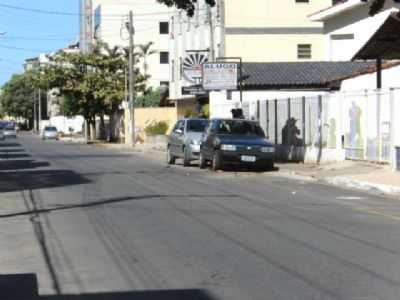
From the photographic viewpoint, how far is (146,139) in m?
61.2

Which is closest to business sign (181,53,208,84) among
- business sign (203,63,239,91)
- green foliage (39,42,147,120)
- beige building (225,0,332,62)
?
business sign (203,63,239,91)

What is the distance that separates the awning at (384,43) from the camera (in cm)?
2541

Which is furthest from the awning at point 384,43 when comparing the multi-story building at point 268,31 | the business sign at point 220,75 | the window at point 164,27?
the window at point 164,27

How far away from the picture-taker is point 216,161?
88.3 feet

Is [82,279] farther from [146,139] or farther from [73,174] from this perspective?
[146,139]

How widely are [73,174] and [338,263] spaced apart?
16993mm

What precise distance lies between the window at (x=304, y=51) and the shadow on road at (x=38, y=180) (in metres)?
29.0

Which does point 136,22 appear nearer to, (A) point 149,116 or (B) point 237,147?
(A) point 149,116

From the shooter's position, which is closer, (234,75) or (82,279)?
(82,279)

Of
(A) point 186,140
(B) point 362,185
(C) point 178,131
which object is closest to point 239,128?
(A) point 186,140

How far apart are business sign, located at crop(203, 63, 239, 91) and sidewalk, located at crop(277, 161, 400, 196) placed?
9940 mm

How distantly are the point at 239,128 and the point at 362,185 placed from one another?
7.93 metres

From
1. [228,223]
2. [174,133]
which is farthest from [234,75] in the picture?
[228,223]

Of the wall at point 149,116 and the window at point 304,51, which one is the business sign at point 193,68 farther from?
the wall at point 149,116
